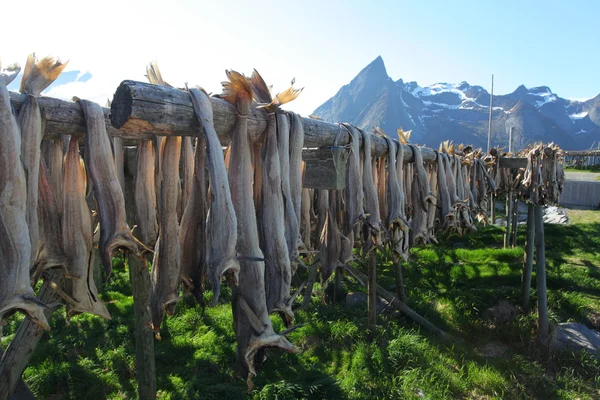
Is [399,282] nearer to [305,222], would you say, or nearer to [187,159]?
[305,222]

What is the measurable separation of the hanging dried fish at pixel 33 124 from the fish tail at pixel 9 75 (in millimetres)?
60

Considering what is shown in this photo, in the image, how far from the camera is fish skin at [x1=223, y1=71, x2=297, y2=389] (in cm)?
138

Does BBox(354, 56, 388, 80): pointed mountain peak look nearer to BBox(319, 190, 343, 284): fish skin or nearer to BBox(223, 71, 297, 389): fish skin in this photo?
BBox(319, 190, 343, 284): fish skin

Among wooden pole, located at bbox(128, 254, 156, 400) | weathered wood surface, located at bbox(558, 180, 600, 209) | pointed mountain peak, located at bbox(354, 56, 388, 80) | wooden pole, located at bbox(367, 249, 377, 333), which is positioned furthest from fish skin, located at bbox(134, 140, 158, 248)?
pointed mountain peak, located at bbox(354, 56, 388, 80)

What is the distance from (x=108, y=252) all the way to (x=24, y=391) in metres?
2.92

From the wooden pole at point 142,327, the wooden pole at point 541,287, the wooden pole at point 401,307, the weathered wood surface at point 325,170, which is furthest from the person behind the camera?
the wooden pole at point 401,307

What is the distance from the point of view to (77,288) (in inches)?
57.1

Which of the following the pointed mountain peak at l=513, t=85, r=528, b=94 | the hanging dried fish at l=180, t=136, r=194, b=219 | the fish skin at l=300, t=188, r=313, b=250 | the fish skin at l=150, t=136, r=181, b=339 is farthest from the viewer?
the pointed mountain peak at l=513, t=85, r=528, b=94

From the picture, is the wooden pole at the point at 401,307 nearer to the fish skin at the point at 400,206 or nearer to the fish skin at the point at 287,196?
the fish skin at the point at 400,206

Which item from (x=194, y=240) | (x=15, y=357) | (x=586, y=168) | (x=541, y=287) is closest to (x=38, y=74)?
(x=194, y=240)

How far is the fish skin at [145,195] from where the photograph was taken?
1687mm

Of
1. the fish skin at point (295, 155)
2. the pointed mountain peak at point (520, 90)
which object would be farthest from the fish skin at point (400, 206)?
the pointed mountain peak at point (520, 90)

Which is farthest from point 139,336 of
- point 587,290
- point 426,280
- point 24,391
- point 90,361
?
point 587,290

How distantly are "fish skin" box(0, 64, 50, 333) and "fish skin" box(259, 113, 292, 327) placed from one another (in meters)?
0.77
